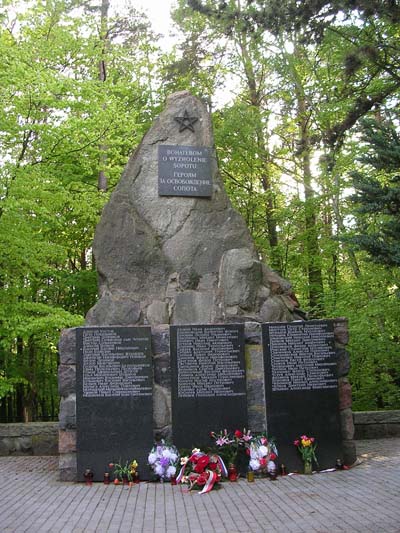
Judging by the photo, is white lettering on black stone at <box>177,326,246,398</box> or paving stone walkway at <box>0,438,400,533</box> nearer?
paving stone walkway at <box>0,438,400,533</box>

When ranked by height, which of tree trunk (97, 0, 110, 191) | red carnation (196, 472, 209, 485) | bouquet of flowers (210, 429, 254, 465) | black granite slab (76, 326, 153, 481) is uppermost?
tree trunk (97, 0, 110, 191)

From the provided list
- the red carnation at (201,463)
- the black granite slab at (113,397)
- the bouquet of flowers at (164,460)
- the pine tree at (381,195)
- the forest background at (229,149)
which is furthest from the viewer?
the forest background at (229,149)

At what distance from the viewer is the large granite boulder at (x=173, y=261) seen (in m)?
6.63

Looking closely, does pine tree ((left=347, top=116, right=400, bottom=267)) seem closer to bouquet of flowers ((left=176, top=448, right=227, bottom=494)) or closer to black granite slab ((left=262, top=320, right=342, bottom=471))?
black granite slab ((left=262, top=320, right=342, bottom=471))

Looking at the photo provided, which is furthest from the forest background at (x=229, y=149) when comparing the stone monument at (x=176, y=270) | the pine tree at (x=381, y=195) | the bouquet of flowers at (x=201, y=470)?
the bouquet of flowers at (x=201, y=470)

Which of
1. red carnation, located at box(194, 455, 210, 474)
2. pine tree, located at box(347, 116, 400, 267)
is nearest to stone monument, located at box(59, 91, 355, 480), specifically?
red carnation, located at box(194, 455, 210, 474)

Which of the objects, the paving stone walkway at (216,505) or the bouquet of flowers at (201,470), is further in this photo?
the bouquet of flowers at (201,470)

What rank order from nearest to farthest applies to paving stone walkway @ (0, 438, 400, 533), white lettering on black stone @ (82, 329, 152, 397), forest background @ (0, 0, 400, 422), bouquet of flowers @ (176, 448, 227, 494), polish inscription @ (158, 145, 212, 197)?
1. paving stone walkway @ (0, 438, 400, 533)
2. bouquet of flowers @ (176, 448, 227, 494)
3. white lettering on black stone @ (82, 329, 152, 397)
4. polish inscription @ (158, 145, 212, 197)
5. forest background @ (0, 0, 400, 422)

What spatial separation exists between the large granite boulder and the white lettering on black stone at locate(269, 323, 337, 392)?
1.18 feet

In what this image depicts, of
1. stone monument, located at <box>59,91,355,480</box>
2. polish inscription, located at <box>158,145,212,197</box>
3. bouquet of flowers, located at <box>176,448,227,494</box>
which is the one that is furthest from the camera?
polish inscription, located at <box>158,145,212,197</box>

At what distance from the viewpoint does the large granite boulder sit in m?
6.63

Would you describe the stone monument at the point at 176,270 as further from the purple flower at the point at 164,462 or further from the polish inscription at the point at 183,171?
the purple flower at the point at 164,462

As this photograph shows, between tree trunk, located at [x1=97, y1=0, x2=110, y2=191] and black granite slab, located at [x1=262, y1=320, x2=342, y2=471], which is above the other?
tree trunk, located at [x1=97, y1=0, x2=110, y2=191]

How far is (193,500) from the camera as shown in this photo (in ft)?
16.8
